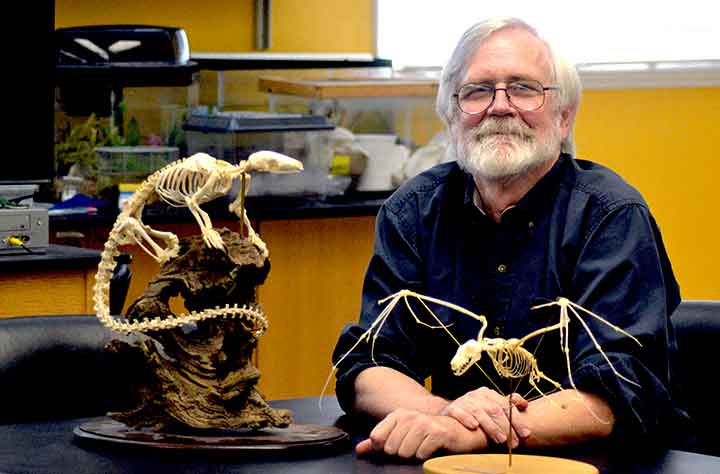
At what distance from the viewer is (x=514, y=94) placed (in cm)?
235

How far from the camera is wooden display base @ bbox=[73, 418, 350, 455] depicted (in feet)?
5.77

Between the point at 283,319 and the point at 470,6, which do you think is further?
the point at 470,6

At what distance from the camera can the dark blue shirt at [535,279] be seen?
2051 millimetres

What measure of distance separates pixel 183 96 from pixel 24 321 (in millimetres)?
2592

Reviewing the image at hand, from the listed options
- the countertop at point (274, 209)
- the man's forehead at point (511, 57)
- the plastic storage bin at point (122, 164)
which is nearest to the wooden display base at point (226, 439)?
the man's forehead at point (511, 57)

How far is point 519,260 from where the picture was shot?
2271mm

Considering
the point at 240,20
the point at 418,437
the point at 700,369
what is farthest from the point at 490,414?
the point at 240,20

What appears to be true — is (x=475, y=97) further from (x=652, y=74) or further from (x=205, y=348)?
(x=652, y=74)

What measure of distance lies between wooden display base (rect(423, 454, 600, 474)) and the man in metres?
0.20

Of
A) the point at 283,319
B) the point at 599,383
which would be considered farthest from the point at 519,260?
the point at 283,319

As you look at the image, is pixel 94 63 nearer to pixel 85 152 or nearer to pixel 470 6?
pixel 85 152

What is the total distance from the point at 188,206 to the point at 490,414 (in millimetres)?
487

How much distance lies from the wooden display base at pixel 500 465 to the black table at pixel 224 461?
0.19 ft

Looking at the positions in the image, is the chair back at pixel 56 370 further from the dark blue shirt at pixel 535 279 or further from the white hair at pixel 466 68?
the white hair at pixel 466 68
